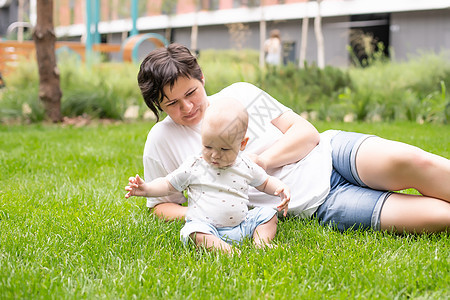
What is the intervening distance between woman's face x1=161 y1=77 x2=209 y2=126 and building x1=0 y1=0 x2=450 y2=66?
539 inches

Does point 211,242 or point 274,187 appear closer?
point 211,242

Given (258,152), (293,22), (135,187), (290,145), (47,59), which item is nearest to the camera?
(135,187)

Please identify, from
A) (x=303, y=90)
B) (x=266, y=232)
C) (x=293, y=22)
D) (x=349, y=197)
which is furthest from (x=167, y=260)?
(x=293, y=22)

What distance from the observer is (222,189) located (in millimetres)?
2270

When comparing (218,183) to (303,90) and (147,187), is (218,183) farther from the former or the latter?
(303,90)

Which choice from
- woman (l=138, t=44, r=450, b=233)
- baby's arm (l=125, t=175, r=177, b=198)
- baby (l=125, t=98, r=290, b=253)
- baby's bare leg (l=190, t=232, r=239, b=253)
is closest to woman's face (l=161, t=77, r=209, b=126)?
woman (l=138, t=44, r=450, b=233)

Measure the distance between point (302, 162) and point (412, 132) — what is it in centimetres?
390

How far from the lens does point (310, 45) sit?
23016 mm

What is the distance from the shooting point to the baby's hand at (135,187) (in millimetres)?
2175

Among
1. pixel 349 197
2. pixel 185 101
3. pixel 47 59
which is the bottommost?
Result: pixel 349 197

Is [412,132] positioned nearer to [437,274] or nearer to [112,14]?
[437,274]

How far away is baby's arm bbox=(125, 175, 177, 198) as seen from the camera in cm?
218

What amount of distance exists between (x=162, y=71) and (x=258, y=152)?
2.16 feet

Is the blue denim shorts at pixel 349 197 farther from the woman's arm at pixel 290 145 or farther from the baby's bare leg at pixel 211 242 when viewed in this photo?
the baby's bare leg at pixel 211 242
